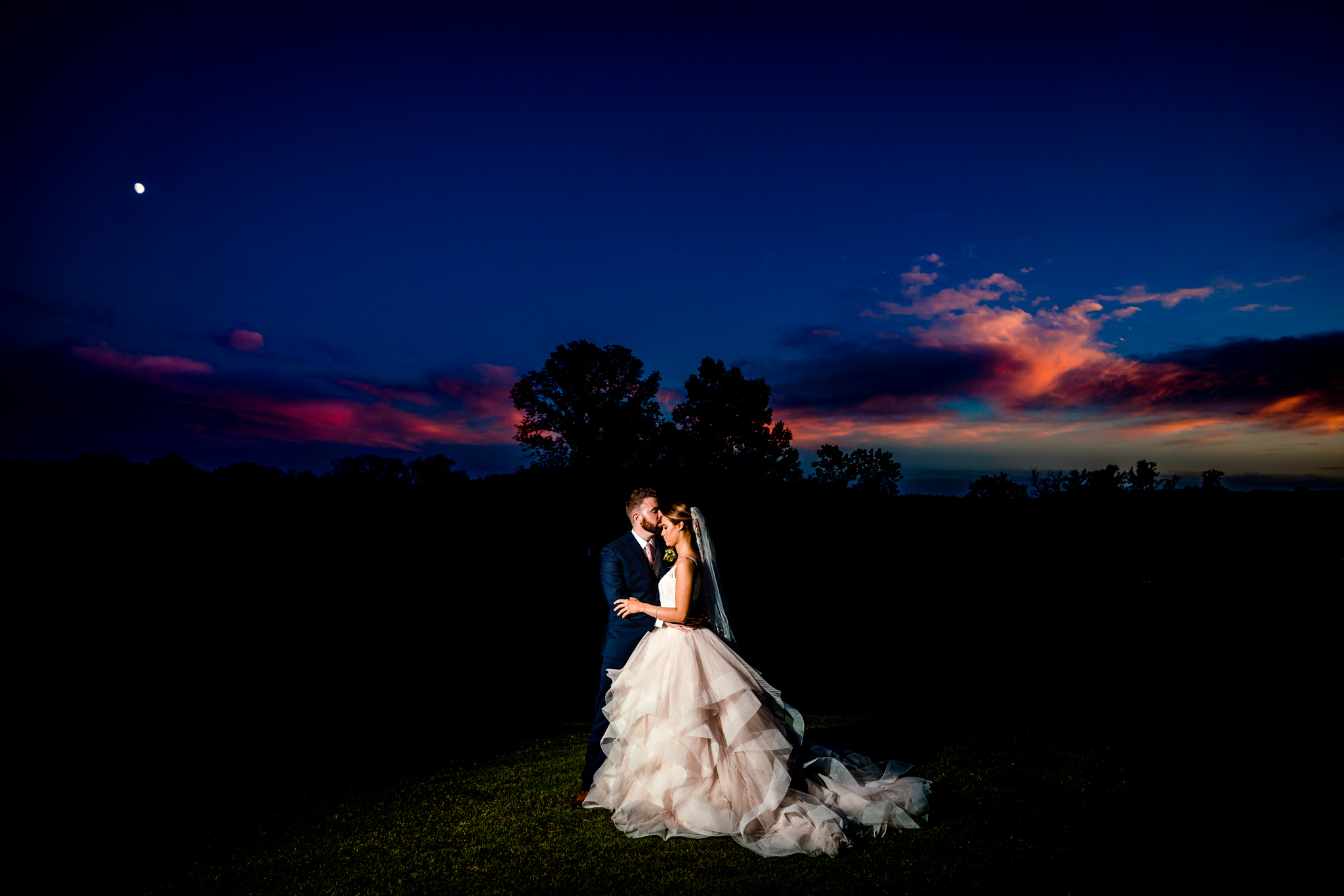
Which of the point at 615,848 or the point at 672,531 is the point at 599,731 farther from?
the point at 672,531

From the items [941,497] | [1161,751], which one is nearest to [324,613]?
[1161,751]

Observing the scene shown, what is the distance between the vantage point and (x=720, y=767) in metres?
4.04

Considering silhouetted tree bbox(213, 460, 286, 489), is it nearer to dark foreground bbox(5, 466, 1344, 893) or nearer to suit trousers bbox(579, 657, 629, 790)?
dark foreground bbox(5, 466, 1344, 893)

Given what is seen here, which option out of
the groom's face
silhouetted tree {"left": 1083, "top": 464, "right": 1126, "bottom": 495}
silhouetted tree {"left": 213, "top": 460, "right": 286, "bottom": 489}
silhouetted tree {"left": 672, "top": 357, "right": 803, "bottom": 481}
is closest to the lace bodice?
the groom's face

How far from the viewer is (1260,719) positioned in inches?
245

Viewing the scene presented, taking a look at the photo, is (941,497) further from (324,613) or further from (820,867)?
(820,867)

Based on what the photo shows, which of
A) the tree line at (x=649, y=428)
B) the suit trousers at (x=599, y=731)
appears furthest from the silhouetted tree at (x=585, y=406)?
the suit trousers at (x=599, y=731)

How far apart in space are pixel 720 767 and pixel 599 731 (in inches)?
35.2

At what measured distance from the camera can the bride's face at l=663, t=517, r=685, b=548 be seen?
4.27m

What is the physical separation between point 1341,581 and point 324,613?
2136cm

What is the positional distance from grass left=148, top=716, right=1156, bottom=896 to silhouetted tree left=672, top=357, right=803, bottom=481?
31259 mm

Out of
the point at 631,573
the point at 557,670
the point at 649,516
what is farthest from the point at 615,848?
the point at 557,670

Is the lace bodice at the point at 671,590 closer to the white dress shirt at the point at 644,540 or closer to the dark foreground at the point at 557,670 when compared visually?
the white dress shirt at the point at 644,540

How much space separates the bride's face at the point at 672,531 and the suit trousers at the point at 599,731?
2.88 feet
